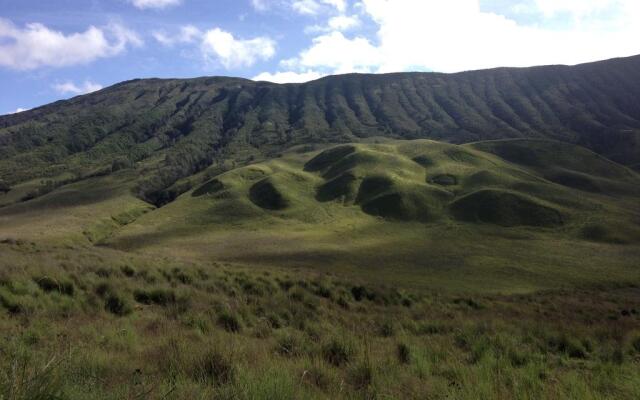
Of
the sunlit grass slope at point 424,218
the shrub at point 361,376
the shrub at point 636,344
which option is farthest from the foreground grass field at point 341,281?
the sunlit grass slope at point 424,218

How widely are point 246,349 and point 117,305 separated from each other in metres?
5.42

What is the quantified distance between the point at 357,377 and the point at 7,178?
618 feet

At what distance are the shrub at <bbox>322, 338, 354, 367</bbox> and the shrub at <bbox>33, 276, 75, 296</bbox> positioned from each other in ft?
23.6

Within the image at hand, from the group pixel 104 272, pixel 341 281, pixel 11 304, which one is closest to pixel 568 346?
pixel 11 304

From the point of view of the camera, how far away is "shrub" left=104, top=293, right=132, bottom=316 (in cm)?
1077

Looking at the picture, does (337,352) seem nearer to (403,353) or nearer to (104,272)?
(403,353)

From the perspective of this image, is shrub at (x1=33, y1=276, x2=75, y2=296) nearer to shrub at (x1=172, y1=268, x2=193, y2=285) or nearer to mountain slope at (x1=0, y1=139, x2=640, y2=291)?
shrub at (x1=172, y1=268, x2=193, y2=285)

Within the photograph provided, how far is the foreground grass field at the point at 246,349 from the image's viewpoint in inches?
197

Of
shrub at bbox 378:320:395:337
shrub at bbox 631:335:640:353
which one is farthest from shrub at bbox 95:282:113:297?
shrub at bbox 631:335:640:353

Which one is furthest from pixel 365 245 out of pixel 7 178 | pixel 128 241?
pixel 7 178

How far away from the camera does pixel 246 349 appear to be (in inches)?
276

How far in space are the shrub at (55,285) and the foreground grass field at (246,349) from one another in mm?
33

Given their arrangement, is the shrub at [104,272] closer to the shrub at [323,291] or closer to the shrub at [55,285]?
the shrub at [55,285]

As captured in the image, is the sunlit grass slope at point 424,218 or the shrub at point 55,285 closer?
the shrub at point 55,285
